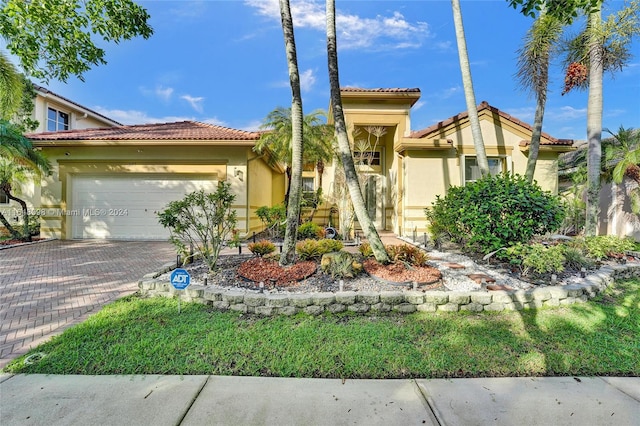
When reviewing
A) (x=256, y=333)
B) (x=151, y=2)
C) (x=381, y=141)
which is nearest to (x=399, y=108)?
(x=381, y=141)

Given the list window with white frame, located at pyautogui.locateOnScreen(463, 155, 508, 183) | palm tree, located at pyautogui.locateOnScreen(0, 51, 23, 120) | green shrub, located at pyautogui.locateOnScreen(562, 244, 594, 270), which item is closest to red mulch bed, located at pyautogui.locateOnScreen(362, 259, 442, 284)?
green shrub, located at pyautogui.locateOnScreen(562, 244, 594, 270)

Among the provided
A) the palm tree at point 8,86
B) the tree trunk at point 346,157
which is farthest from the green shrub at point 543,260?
the palm tree at point 8,86

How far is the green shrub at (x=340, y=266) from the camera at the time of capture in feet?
16.5

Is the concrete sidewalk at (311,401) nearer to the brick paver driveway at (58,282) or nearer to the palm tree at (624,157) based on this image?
the brick paver driveway at (58,282)

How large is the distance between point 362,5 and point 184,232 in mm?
7947

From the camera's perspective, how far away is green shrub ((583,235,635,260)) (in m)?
6.76

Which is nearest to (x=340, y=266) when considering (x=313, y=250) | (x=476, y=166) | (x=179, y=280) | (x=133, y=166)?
(x=313, y=250)

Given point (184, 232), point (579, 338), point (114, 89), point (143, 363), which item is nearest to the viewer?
point (143, 363)

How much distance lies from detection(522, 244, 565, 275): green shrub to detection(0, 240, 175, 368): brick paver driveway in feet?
23.8

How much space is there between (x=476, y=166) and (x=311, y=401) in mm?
11601

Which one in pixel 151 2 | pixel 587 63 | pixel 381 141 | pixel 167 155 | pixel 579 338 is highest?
pixel 151 2

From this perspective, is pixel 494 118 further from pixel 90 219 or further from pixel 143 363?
pixel 90 219

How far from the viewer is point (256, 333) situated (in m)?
3.55

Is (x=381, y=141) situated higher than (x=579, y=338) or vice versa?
(x=381, y=141)
